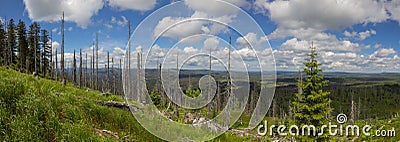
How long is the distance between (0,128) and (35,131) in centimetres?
78

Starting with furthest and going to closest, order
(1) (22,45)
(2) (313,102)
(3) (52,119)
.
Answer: (1) (22,45), (2) (313,102), (3) (52,119)

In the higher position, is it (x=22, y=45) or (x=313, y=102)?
(x=22, y=45)

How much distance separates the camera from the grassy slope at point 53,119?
6188mm

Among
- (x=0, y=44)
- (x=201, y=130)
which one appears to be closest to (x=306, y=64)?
(x=201, y=130)

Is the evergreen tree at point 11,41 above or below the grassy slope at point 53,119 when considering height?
above

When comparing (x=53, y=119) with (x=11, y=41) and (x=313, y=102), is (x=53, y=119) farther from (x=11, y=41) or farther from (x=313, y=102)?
(x=11, y=41)

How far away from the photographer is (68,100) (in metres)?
8.55

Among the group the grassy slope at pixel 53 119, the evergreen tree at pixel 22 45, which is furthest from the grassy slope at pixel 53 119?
the evergreen tree at pixel 22 45

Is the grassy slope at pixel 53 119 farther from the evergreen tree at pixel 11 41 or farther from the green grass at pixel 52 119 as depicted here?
the evergreen tree at pixel 11 41

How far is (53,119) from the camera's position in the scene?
22.1ft

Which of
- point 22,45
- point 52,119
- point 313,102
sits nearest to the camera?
point 52,119

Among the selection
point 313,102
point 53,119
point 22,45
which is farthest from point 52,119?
point 22,45

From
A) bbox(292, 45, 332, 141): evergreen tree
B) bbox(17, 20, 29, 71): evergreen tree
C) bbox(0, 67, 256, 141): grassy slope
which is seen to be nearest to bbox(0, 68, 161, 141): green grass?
bbox(0, 67, 256, 141): grassy slope

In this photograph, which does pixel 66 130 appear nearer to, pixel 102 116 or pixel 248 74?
pixel 102 116
